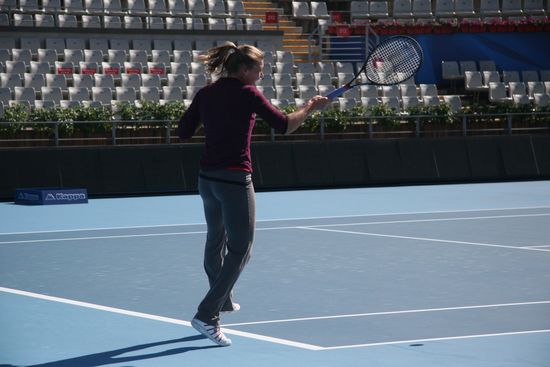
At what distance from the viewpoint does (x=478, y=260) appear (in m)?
11.5

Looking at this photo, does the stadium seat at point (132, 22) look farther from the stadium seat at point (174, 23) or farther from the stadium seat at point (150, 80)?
the stadium seat at point (150, 80)

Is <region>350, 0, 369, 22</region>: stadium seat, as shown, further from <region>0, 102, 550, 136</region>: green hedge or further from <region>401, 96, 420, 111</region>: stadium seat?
<region>0, 102, 550, 136</region>: green hedge

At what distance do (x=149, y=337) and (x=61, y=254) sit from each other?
5.32 meters

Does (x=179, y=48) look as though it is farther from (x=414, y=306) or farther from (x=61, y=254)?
(x=414, y=306)

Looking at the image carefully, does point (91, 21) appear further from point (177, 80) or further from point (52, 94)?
point (52, 94)

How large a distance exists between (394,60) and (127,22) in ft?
66.6

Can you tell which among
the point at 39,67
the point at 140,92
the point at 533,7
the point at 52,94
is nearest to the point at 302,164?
the point at 140,92

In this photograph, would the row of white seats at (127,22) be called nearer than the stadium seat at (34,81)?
No

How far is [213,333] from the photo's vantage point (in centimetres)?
691

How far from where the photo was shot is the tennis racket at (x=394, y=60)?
8703 millimetres

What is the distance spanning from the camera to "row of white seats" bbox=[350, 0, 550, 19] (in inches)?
1267

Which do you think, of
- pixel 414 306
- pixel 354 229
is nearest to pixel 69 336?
pixel 414 306

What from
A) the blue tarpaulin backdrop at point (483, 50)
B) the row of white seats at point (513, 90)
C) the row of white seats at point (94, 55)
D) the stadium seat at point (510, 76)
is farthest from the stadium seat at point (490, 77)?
the row of white seats at point (94, 55)

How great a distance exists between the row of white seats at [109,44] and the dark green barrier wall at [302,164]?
615 cm
